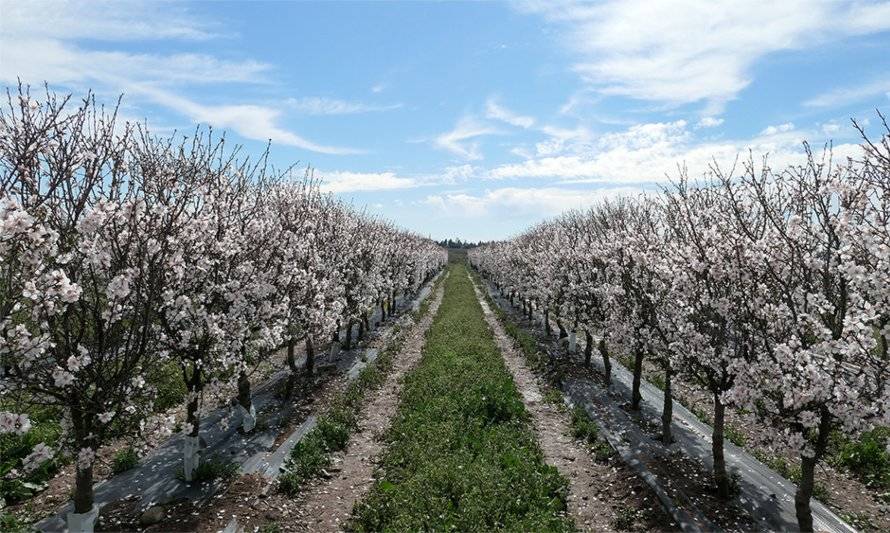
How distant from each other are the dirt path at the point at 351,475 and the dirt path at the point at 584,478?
562cm

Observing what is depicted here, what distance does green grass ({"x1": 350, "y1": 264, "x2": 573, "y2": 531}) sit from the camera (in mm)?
11766

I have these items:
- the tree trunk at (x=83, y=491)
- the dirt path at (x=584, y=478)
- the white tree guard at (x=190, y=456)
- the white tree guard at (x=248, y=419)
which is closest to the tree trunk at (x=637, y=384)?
the dirt path at (x=584, y=478)

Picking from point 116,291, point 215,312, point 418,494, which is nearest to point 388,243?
point 215,312

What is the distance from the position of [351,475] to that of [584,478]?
688 centimetres

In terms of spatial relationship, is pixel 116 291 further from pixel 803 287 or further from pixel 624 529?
pixel 803 287

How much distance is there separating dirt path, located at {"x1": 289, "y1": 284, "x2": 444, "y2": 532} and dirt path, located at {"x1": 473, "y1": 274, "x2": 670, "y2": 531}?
18.5 ft

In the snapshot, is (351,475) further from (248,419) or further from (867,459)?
(867,459)

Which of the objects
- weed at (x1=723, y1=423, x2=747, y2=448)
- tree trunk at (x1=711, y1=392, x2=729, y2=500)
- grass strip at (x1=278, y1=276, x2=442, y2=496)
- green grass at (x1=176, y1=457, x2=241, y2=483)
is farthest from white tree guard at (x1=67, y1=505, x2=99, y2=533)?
weed at (x1=723, y1=423, x2=747, y2=448)

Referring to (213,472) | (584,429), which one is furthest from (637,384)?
(213,472)

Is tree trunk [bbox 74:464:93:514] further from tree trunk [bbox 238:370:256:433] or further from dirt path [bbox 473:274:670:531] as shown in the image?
dirt path [bbox 473:274:670:531]

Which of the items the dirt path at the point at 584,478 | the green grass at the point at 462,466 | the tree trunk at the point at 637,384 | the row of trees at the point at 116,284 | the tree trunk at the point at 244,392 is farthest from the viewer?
the tree trunk at the point at 637,384

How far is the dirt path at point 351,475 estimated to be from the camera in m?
12.5

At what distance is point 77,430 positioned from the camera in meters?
9.73

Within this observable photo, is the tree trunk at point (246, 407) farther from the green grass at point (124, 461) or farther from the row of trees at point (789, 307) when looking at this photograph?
the row of trees at point (789, 307)
